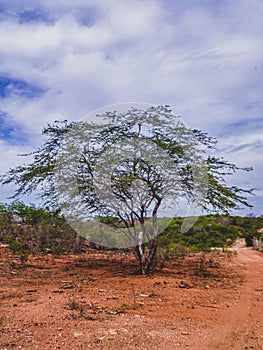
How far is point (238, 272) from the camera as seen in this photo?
1161 centimetres

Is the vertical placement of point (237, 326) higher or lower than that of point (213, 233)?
lower

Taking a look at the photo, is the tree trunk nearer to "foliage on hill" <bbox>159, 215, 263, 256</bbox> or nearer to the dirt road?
the dirt road

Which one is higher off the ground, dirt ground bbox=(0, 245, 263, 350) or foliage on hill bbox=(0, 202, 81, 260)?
foliage on hill bbox=(0, 202, 81, 260)

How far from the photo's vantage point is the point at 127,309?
6074mm

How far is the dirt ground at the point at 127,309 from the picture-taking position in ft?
15.1

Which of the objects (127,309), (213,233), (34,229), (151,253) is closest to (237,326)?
(127,309)

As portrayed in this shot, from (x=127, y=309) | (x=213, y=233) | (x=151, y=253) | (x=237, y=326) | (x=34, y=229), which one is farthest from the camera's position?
(x=213, y=233)

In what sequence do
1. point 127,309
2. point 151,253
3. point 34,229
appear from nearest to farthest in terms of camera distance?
point 127,309
point 151,253
point 34,229

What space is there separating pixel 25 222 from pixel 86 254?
278 centimetres

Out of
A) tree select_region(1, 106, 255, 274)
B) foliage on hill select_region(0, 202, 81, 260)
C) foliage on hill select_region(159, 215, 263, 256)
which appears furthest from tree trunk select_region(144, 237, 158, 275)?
foliage on hill select_region(159, 215, 263, 256)

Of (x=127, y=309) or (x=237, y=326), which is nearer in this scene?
(x=237, y=326)

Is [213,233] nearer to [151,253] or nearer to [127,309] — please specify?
[151,253]

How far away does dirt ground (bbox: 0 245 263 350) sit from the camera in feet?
15.1

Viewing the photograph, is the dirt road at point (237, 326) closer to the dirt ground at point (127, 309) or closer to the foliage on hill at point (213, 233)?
the dirt ground at point (127, 309)
